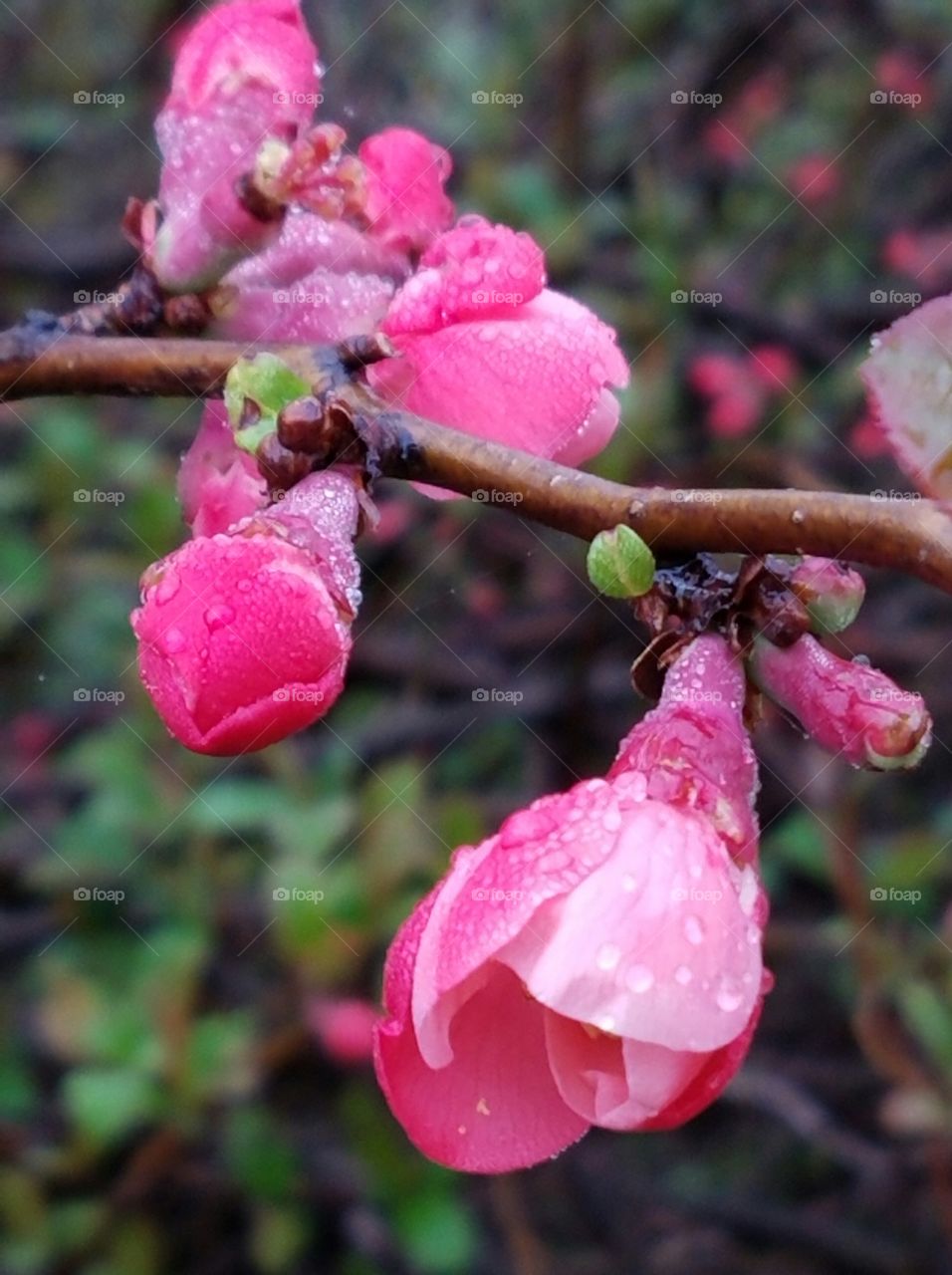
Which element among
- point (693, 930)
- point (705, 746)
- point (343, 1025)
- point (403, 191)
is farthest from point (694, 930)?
point (343, 1025)

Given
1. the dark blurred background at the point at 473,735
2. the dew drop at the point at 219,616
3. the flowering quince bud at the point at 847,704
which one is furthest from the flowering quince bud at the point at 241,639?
the dark blurred background at the point at 473,735

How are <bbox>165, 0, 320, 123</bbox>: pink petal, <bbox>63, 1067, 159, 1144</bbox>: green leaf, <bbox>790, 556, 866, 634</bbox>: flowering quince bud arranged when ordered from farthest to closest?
1. <bbox>63, 1067, 159, 1144</bbox>: green leaf
2. <bbox>165, 0, 320, 123</bbox>: pink petal
3. <bbox>790, 556, 866, 634</bbox>: flowering quince bud

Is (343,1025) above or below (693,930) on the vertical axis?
below

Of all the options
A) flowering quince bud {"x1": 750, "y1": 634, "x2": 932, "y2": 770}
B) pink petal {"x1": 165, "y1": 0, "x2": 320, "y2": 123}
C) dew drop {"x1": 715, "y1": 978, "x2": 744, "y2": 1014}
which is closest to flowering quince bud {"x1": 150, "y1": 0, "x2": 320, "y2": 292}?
pink petal {"x1": 165, "y1": 0, "x2": 320, "y2": 123}

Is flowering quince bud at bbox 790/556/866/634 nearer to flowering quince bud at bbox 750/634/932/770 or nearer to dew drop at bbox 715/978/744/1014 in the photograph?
flowering quince bud at bbox 750/634/932/770

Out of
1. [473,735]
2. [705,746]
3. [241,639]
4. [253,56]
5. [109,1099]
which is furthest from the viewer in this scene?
[473,735]

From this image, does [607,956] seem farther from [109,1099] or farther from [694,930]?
[109,1099]
